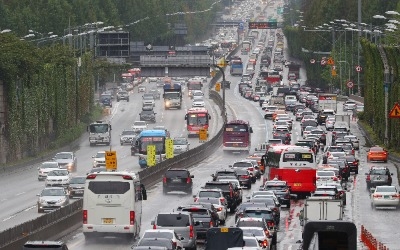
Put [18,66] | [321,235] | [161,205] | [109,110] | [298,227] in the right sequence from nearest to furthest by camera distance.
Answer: [321,235]
[298,227]
[161,205]
[18,66]
[109,110]

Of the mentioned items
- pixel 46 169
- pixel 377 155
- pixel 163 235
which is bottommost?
pixel 377 155

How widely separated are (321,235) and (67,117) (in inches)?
4415

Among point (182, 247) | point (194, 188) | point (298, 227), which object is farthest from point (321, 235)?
point (194, 188)

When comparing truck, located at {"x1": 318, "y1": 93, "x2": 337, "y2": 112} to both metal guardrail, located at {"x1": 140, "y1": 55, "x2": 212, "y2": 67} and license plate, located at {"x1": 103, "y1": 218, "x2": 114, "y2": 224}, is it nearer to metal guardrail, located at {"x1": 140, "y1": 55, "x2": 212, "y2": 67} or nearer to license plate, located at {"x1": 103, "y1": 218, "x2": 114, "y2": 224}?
metal guardrail, located at {"x1": 140, "y1": 55, "x2": 212, "y2": 67}

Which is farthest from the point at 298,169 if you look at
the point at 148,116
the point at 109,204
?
the point at 148,116

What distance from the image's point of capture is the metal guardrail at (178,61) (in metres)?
175

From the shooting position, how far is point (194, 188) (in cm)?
8956

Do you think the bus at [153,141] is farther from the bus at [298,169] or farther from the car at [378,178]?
the bus at [298,169]

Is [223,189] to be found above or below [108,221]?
below

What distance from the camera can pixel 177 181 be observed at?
281ft

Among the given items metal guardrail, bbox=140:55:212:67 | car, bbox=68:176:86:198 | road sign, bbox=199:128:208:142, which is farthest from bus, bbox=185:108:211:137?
car, bbox=68:176:86:198

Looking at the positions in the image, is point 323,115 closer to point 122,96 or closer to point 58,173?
point 122,96

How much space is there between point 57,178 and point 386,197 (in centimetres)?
2039

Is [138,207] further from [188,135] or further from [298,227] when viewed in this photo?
[188,135]
